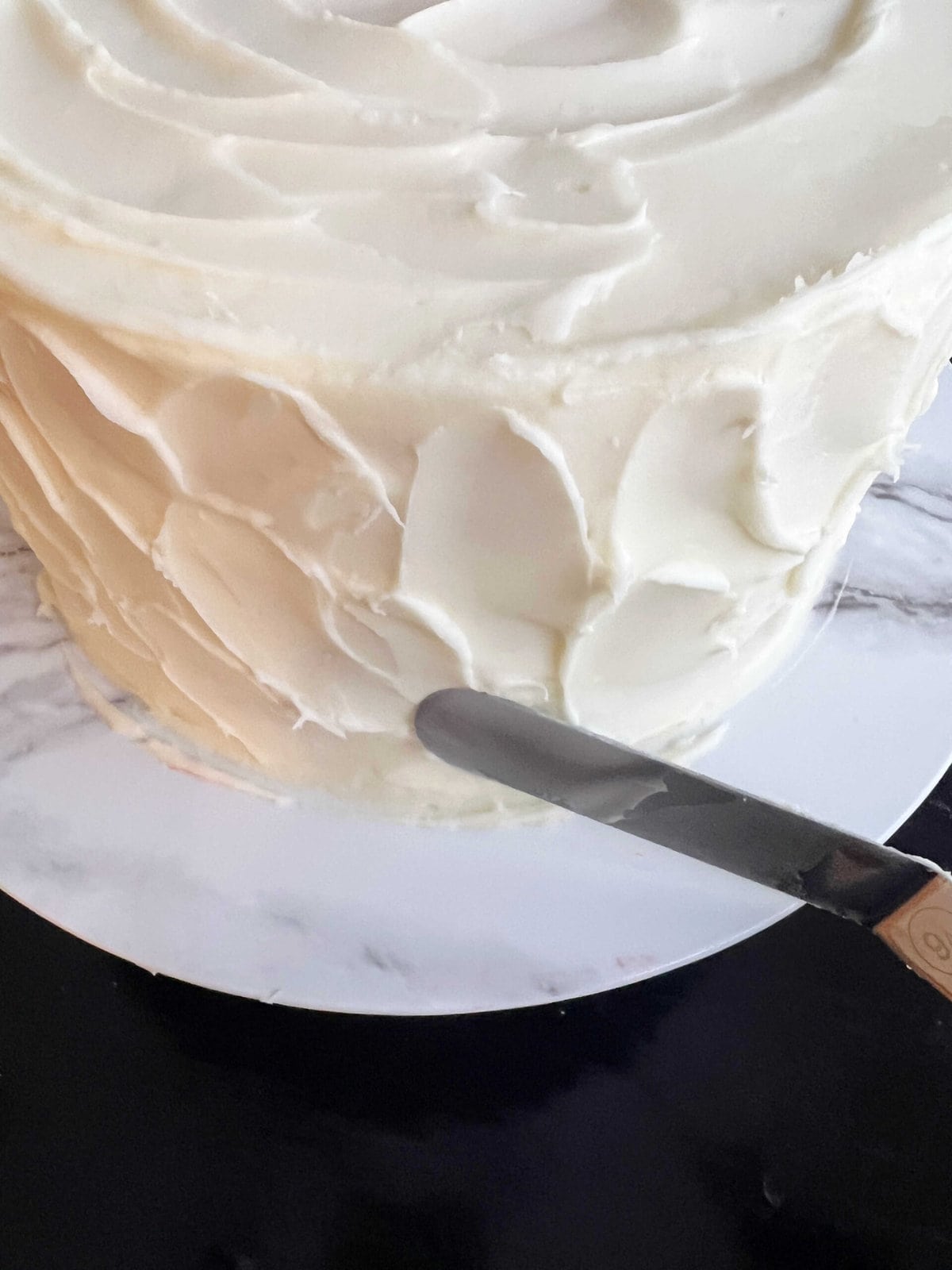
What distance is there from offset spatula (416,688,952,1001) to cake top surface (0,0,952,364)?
0.86 ft

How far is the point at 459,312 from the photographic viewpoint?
20.7 inches

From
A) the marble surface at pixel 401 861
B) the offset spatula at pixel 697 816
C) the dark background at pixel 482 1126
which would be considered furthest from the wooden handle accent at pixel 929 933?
the dark background at pixel 482 1126

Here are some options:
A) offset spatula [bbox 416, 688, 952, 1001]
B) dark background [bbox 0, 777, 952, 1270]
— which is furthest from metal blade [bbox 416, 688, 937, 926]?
dark background [bbox 0, 777, 952, 1270]

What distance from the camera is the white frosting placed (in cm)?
52

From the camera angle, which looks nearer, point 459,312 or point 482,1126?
point 459,312

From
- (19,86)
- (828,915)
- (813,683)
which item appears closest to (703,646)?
(813,683)

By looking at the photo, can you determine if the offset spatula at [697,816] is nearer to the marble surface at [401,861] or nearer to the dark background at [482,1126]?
the marble surface at [401,861]

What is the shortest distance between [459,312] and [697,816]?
372 millimetres

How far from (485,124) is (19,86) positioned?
0.27 m

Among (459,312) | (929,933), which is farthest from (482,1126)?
(459,312)

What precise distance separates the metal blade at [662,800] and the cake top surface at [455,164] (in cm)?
26

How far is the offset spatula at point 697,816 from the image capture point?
2.03ft

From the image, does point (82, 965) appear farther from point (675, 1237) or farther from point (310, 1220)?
point (675, 1237)

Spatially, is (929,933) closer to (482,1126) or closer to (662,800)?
(662,800)
